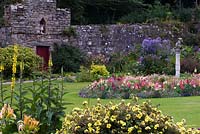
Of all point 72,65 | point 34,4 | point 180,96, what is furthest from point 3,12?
point 180,96

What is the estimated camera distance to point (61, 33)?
2772 cm

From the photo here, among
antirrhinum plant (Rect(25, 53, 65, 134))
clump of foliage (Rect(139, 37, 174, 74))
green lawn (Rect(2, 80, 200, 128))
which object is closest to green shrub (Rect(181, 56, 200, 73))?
clump of foliage (Rect(139, 37, 174, 74))

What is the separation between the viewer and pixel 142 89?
53.0ft

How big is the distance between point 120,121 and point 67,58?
2031 centimetres

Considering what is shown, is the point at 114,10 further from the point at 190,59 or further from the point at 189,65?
the point at 189,65

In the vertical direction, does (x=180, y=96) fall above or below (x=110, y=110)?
below

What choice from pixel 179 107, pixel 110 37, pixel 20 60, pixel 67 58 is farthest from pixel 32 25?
pixel 179 107

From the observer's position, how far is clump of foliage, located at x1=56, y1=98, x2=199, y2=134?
6016 millimetres

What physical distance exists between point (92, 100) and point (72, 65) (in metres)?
11.6

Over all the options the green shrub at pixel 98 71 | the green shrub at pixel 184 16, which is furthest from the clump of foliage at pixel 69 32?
the green shrub at pixel 184 16

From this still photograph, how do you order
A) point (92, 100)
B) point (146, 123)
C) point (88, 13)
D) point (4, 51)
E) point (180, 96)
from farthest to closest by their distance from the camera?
1. point (88, 13)
2. point (4, 51)
3. point (180, 96)
4. point (92, 100)
5. point (146, 123)

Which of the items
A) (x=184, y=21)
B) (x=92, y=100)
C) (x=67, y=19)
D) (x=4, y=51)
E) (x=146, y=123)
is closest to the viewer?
(x=146, y=123)

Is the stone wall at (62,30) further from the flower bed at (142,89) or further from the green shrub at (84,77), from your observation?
the flower bed at (142,89)

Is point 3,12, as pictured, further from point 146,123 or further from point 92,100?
point 146,123
